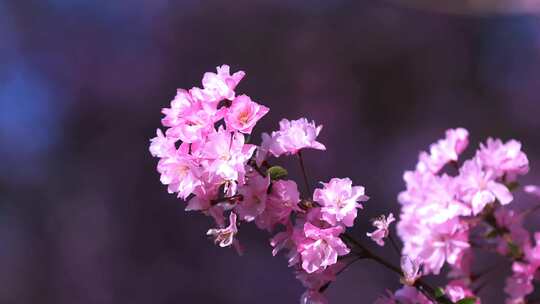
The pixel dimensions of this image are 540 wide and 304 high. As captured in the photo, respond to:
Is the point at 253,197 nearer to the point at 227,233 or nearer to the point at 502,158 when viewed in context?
the point at 227,233

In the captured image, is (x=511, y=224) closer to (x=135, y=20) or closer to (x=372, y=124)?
(x=372, y=124)

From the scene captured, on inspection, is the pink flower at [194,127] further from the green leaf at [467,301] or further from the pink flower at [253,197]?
the green leaf at [467,301]

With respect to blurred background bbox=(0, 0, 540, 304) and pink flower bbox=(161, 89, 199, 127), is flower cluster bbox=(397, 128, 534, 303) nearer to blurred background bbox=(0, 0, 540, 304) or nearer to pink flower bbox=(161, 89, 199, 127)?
A: pink flower bbox=(161, 89, 199, 127)

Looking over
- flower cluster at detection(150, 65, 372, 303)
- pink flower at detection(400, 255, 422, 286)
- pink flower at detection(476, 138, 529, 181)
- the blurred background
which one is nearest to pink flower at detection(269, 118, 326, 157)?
flower cluster at detection(150, 65, 372, 303)

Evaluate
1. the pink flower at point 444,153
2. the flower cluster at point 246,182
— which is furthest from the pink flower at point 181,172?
the pink flower at point 444,153

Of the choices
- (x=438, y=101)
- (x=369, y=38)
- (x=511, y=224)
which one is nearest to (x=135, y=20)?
(x=369, y=38)

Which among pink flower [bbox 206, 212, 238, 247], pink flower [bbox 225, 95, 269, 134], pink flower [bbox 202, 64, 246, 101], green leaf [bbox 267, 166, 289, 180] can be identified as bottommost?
pink flower [bbox 206, 212, 238, 247]

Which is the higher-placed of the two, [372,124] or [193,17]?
[193,17]

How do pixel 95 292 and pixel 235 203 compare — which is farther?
pixel 95 292
